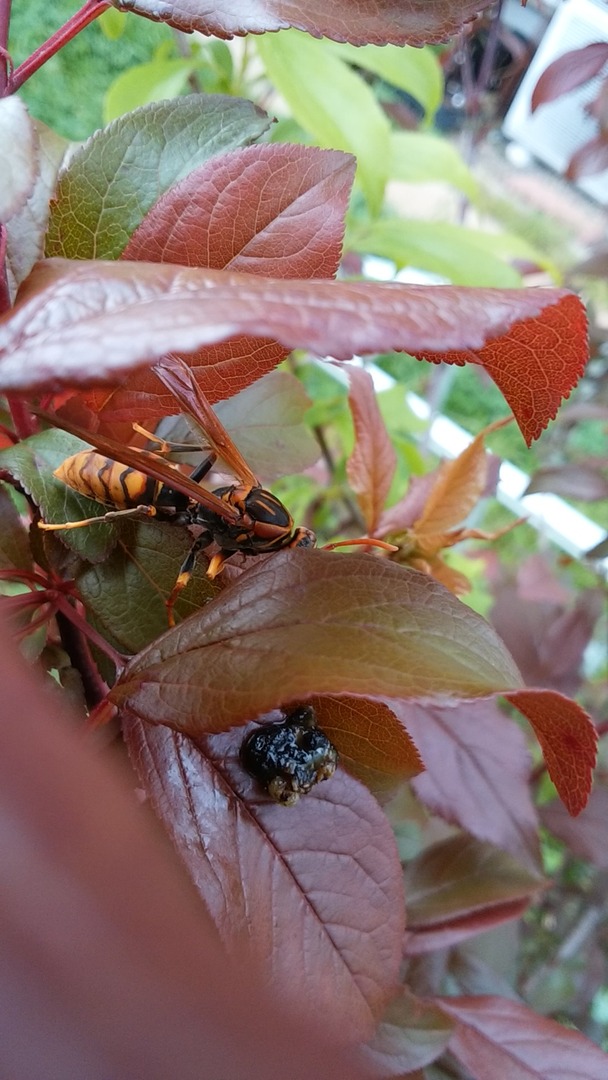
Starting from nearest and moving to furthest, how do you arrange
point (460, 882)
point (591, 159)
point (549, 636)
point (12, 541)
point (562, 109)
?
point (12, 541), point (460, 882), point (549, 636), point (591, 159), point (562, 109)

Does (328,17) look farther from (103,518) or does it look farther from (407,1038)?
(407,1038)

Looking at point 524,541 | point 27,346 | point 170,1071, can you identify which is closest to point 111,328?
point 27,346

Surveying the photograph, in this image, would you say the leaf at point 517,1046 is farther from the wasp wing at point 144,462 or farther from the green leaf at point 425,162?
the green leaf at point 425,162

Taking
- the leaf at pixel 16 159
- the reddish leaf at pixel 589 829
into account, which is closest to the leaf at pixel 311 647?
the leaf at pixel 16 159

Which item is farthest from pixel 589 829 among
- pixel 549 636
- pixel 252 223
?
pixel 252 223

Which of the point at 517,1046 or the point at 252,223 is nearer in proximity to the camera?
the point at 252,223

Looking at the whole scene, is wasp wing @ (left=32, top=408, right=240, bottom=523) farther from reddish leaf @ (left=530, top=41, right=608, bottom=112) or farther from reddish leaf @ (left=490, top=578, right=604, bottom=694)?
reddish leaf @ (left=530, top=41, right=608, bottom=112)

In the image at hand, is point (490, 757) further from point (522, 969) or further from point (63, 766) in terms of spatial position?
point (522, 969)
